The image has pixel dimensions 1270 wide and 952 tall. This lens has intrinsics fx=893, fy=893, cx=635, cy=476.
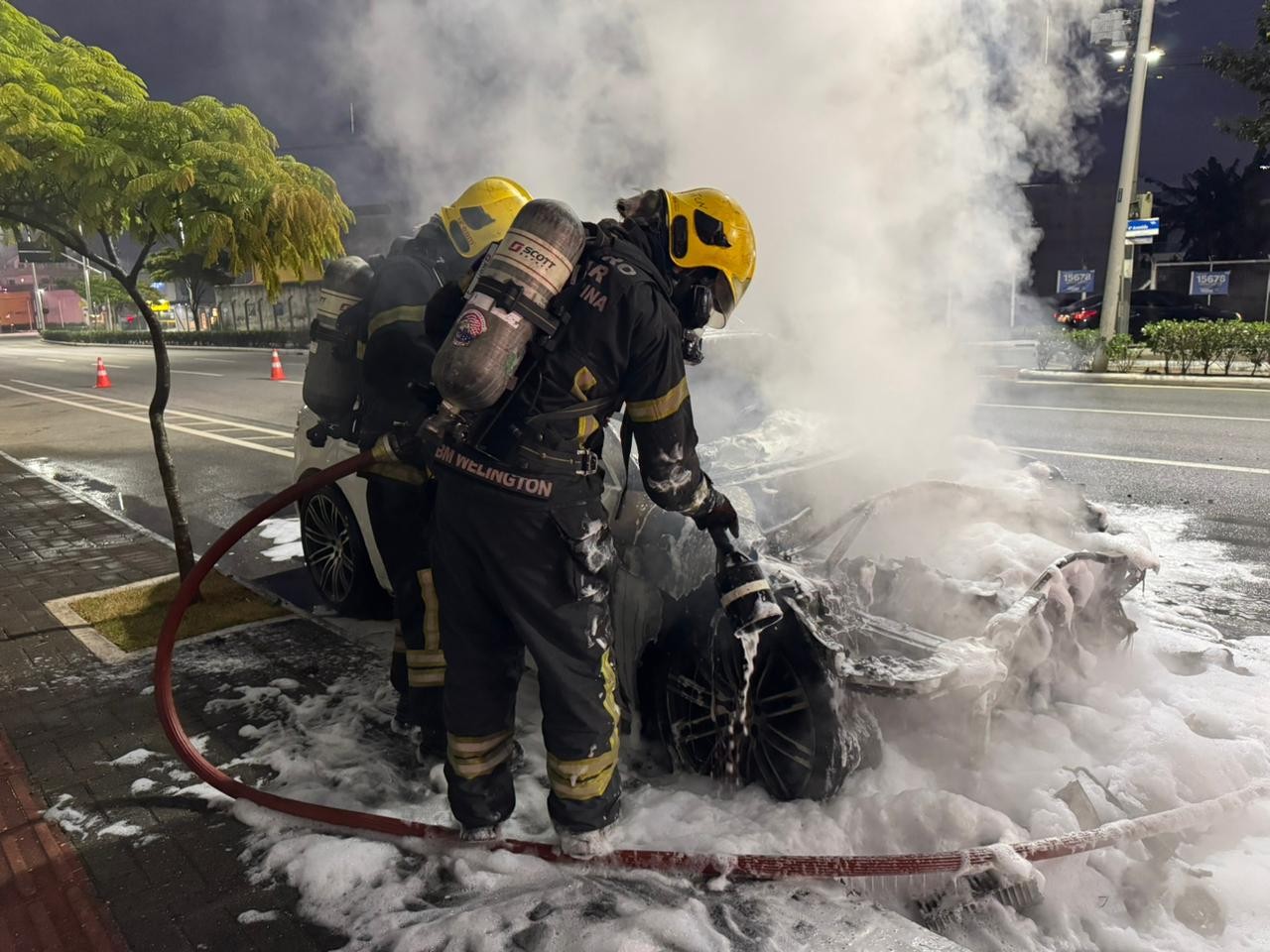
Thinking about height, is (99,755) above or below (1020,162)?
below

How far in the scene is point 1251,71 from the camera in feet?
48.0

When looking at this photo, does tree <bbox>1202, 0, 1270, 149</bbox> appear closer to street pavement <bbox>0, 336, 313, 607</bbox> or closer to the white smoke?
the white smoke

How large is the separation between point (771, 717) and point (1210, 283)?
911 inches

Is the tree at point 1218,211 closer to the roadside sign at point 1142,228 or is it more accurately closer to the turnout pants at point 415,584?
the roadside sign at point 1142,228

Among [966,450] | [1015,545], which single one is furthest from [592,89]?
[1015,545]

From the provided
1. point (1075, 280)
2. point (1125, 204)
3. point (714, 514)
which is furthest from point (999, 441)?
point (1075, 280)

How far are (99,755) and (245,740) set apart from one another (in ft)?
1.64

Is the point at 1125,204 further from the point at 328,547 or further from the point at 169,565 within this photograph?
the point at 169,565

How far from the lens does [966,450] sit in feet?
15.1

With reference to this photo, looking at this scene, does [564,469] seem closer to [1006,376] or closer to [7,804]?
[7,804]

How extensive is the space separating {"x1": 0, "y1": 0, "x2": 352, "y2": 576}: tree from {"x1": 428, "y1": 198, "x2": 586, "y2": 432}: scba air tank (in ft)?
9.00

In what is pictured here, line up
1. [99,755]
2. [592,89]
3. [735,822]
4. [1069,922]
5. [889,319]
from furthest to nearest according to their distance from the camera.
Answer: [592,89]
[889,319]
[99,755]
[735,822]
[1069,922]

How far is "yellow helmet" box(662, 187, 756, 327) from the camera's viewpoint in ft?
8.31

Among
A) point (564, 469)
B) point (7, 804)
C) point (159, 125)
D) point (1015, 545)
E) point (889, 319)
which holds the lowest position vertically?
point (7, 804)
